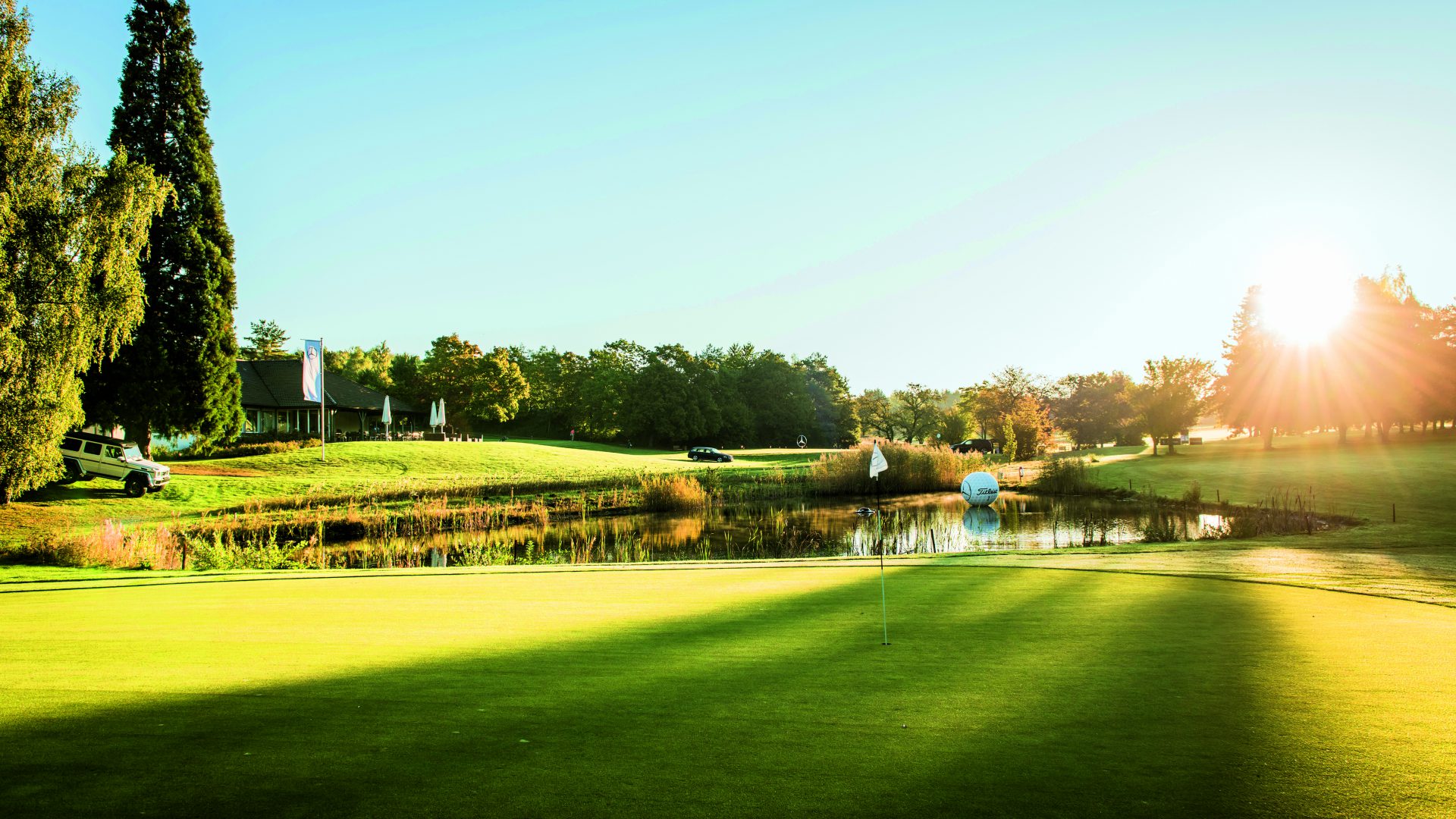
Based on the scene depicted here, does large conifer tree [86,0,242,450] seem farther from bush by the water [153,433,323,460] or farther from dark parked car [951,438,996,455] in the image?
dark parked car [951,438,996,455]

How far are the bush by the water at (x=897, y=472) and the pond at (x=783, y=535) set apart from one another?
469 centimetres

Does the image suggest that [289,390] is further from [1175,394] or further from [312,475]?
[1175,394]

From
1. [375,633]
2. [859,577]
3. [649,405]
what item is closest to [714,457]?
[649,405]

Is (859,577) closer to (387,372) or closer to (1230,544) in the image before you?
(1230,544)

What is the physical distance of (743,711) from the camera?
4.56 meters

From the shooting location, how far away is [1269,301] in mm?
55406

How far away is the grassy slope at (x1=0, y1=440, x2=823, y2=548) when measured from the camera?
25.2 m

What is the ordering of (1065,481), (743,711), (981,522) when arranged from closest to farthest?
(743,711), (981,522), (1065,481)

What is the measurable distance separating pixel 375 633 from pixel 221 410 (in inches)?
1396

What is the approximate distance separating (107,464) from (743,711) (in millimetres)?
33720

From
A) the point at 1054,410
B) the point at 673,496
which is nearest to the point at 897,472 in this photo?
the point at 673,496

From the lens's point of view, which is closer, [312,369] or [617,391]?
[312,369]

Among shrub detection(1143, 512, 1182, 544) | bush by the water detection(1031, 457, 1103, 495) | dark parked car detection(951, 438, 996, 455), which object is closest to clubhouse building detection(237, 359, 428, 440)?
dark parked car detection(951, 438, 996, 455)

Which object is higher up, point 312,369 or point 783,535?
point 312,369
